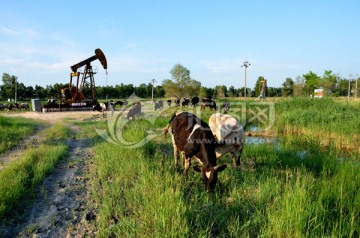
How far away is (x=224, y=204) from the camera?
4.19 metres

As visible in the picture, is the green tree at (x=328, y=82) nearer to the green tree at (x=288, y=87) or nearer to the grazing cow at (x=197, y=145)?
the green tree at (x=288, y=87)

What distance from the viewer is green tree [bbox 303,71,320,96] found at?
53928 mm

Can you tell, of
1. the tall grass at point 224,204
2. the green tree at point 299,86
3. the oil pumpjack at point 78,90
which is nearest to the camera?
the tall grass at point 224,204

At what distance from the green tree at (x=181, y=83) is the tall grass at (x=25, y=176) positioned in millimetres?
48280

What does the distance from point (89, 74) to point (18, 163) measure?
20.7m

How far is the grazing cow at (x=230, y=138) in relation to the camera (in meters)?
6.37

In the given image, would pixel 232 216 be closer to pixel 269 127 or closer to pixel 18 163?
pixel 18 163

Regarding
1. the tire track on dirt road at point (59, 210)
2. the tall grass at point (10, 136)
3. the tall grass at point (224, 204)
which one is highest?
the tall grass at point (10, 136)

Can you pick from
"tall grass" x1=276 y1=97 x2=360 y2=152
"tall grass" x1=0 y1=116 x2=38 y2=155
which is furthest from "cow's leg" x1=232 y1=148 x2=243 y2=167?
"tall grass" x1=0 y1=116 x2=38 y2=155

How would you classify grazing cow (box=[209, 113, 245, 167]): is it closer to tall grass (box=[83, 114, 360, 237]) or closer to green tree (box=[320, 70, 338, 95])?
tall grass (box=[83, 114, 360, 237])

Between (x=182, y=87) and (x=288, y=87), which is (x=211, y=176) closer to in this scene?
(x=182, y=87)

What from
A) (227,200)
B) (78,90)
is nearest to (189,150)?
(227,200)

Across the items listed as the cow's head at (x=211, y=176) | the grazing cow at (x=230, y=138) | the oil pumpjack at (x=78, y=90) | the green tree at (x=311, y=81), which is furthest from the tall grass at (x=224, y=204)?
the green tree at (x=311, y=81)

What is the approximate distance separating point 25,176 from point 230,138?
4.87 meters
